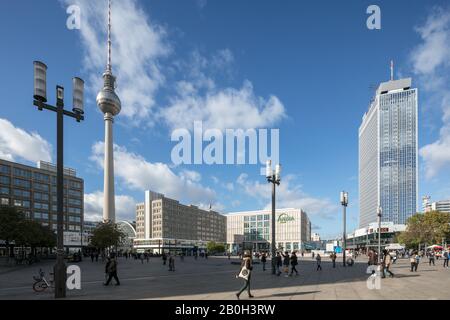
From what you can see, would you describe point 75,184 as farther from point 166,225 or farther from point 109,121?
point 166,225

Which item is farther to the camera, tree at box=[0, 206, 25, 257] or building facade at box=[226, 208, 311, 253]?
building facade at box=[226, 208, 311, 253]

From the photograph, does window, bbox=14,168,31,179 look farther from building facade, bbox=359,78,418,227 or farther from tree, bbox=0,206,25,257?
building facade, bbox=359,78,418,227

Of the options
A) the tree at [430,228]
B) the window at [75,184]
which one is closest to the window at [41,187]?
the window at [75,184]

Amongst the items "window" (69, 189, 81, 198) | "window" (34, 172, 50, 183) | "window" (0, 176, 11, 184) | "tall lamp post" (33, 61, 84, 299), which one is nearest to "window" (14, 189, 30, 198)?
"window" (0, 176, 11, 184)

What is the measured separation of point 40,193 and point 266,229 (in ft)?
336

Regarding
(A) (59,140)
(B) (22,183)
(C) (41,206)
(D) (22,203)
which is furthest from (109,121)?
(A) (59,140)

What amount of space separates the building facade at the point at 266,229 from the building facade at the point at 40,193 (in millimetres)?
65404

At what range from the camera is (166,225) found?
6152 inches

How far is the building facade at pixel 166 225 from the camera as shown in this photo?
15400 cm

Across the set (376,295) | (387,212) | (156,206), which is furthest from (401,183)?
(376,295)

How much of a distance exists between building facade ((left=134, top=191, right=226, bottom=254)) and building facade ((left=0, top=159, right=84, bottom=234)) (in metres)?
38.5

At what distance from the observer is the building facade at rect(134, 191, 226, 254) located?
505ft
